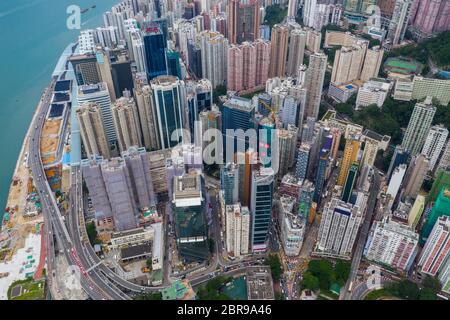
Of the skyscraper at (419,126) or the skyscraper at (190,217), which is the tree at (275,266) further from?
the skyscraper at (419,126)

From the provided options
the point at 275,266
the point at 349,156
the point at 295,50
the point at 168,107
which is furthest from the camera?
the point at 295,50

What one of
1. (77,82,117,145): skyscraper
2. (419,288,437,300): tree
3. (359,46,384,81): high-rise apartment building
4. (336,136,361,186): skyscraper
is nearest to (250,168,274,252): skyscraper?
(336,136,361,186): skyscraper

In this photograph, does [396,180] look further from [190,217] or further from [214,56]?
[214,56]

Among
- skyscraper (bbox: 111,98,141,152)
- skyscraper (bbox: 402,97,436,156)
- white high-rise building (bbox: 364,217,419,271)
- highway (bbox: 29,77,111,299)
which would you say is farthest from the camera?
skyscraper (bbox: 111,98,141,152)

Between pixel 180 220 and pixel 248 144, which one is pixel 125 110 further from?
pixel 180 220

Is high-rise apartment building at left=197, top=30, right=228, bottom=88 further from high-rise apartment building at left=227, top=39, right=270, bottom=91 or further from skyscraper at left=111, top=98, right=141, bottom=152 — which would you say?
skyscraper at left=111, top=98, right=141, bottom=152

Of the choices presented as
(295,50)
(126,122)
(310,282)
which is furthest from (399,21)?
(310,282)

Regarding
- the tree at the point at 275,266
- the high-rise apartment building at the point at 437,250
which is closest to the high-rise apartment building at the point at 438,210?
the high-rise apartment building at the point at 437,250

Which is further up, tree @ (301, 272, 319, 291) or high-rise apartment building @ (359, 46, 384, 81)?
high-rise apartment building @ (359, 46, 384, 81)
